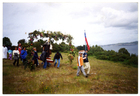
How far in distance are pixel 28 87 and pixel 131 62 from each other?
23.9ft

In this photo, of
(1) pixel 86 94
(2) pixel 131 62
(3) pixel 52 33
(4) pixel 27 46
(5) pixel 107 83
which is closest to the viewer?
(1) pixel 86 94

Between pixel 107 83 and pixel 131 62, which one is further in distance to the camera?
pixel 131 62

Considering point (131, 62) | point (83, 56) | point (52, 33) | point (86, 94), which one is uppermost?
point (52, 33)

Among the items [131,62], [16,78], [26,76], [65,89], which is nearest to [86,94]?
[65,89]

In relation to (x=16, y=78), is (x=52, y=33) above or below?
above

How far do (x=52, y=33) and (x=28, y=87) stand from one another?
150 inches

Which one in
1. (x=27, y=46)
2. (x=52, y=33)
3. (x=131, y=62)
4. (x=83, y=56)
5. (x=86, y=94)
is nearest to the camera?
(x=86, y=94)

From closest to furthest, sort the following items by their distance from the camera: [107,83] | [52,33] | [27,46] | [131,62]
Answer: [107,83]
[27,46]
[52,33]
[131,62]

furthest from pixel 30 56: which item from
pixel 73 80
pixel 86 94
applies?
pixel 86 94

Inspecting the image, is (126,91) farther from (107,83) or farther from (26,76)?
(26,76)

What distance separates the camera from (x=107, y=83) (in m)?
4.64

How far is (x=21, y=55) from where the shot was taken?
6707mm

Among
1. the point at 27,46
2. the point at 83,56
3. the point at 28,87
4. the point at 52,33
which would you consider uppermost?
the point at 52,33

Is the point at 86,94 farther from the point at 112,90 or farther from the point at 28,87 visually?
the point at 28,87
